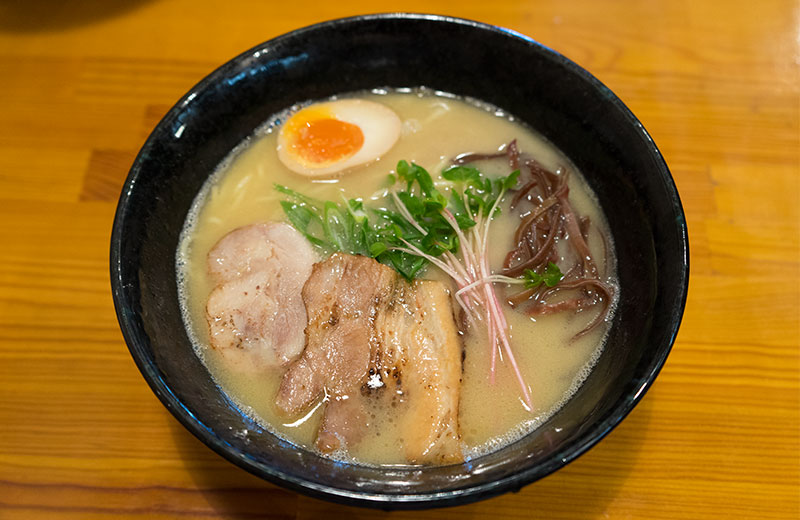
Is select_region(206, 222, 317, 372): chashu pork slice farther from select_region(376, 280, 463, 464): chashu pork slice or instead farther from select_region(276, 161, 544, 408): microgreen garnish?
select_region(376, 280, 463, 464): chashu pork slice

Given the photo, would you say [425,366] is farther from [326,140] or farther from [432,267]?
[326,140]

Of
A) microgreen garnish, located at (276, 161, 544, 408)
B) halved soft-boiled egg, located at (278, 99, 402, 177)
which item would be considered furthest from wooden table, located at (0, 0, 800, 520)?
halved soft-boiled egg, located at (278, 99, 402, 177)

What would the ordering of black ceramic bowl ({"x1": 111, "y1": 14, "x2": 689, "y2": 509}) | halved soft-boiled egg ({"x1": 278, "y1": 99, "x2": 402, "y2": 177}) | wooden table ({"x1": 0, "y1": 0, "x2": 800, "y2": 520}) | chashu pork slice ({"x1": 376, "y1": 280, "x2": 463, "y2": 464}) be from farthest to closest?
halved soft-boiled egg ({"x1": 278, "y1": 99, "x2": 402, "y2": 177}), wooden table ({"x1": 0, "y1": 0, "x2": 800, "y2": 520}), chashu pork slice ({"x1": 376, "y1": 280, "x2": 463, "y2": 464}), black ceramic bowl ({"x1": 111, "y1": 14, "x2": 689, "y2": 509})

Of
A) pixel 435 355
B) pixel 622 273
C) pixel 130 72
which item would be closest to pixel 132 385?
pixel 435 355

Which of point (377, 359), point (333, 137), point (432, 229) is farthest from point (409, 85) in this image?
point (377, 359)

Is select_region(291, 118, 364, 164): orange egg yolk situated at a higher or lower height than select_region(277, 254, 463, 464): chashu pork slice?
higher

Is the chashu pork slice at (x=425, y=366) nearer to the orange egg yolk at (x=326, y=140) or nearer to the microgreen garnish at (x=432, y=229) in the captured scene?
the microgreen garnish at (x=432, y=229)
